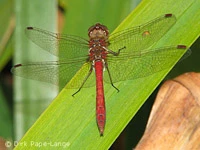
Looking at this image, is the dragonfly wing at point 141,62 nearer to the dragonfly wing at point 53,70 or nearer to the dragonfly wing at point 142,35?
the dragonfly wing at point 142,35

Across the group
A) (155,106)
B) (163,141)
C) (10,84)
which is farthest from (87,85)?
(10,84)

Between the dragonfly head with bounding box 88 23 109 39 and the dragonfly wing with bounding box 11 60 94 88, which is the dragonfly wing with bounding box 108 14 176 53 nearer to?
the dragonfly head with bounding box 88 23 109 39

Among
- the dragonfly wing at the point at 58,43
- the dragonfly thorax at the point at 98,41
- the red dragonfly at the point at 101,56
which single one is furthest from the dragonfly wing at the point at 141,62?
the dragonfly wing at the point at 58,43

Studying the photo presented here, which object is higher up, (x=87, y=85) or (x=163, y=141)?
(x=87, y=85)

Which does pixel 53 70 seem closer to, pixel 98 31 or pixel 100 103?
pixel 98 31

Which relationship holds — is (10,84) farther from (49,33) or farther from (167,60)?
(167,60)

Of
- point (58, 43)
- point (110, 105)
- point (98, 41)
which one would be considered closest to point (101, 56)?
point (98, 41)

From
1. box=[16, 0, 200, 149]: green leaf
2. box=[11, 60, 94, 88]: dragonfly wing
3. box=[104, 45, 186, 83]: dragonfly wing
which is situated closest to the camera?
box=[16, 0, 200, 149]: green leaf

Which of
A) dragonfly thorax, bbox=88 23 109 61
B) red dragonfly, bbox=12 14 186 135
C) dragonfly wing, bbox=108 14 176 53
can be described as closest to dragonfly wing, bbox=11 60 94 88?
red dragonfly, bbox=12 14 186 135
